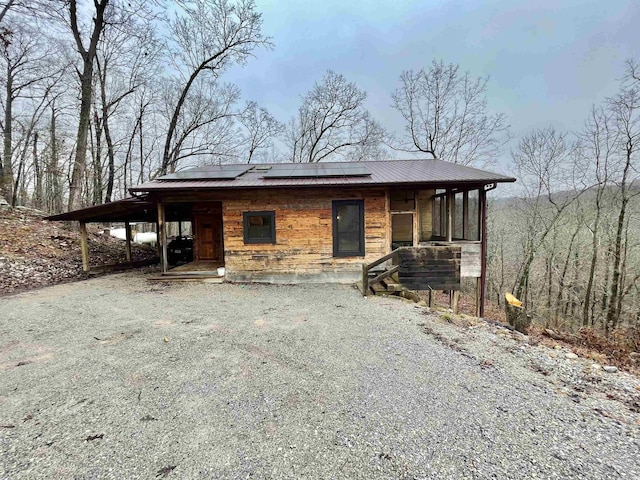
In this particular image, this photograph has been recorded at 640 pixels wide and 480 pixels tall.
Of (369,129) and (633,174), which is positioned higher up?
(369,129)

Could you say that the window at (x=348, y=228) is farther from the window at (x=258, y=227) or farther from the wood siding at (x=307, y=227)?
the window at (x=258, y=227)

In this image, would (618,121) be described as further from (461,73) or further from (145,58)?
(145,58)

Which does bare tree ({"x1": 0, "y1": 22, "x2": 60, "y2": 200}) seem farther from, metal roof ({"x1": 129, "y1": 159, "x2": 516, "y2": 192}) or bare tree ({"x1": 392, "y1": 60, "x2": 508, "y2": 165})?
bare tree ({"x1": 392, "y1": 60, "x2": 508, "y2": 165})

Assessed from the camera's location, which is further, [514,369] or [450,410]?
[514,369]

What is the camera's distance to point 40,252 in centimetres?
973

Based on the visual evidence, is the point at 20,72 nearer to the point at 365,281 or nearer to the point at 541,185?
the point at 365,281

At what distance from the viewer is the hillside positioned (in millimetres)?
8320

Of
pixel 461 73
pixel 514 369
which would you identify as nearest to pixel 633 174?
pixel 461 73

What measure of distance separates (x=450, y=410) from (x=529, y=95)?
2283 centimetres

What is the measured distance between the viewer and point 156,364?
338cm

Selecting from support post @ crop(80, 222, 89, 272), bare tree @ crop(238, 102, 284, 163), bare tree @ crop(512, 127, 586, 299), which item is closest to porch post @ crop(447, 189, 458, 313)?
bare tree @ crop(512, 127, 586, 299)

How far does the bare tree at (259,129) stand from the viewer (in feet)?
71.2

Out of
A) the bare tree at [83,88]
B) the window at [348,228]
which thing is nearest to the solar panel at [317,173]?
the window at [348,228]

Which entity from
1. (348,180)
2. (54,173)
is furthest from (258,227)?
(54,173)
